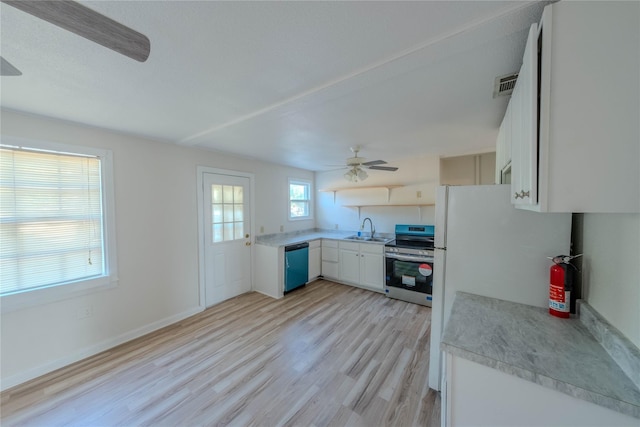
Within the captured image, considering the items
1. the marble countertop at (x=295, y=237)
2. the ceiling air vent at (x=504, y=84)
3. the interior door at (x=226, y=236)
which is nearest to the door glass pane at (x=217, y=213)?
the interior door at (x=226, y=236)

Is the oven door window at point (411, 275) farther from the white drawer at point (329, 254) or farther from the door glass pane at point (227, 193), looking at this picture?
the door glass pane at point (227, 193)

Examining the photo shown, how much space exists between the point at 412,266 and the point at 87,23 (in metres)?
3.76

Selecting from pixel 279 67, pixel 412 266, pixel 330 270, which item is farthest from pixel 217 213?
pixel 412 266

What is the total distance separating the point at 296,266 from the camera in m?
3.94

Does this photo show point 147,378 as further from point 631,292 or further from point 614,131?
point 614,131

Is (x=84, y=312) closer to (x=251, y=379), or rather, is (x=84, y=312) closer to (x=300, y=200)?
(x=251, y=379)

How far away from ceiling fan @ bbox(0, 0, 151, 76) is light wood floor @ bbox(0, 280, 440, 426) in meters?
2.22

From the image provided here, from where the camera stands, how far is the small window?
15.9 feet

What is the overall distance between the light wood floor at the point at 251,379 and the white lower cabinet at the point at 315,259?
4.39ft

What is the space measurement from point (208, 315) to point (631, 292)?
3.73 meters

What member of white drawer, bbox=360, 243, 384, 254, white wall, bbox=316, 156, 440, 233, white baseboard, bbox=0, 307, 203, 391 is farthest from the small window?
white baseboard, bbox=0, 307, 203, 391

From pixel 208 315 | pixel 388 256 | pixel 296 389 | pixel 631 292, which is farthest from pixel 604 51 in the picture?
pixel 208 315

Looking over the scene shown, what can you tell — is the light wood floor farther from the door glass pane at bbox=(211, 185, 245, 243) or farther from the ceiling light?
the ceiling light

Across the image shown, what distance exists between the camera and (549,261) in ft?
4.72
